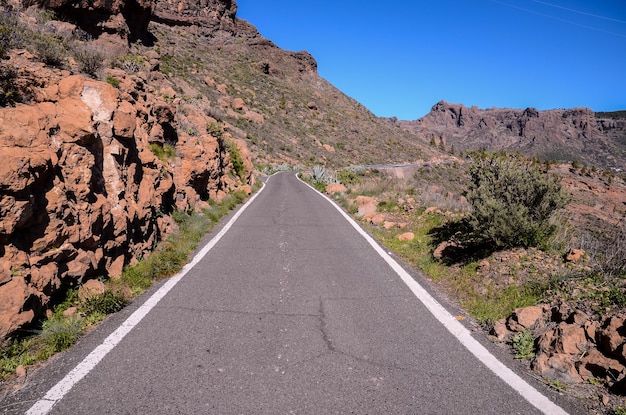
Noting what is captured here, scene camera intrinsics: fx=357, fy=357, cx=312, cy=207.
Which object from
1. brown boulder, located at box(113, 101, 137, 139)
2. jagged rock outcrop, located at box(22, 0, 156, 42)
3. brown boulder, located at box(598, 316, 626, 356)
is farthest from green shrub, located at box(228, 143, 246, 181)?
brown boulder, located at box(598, 316, 626, 356)

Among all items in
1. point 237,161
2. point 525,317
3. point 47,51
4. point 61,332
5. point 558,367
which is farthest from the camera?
point 237,161

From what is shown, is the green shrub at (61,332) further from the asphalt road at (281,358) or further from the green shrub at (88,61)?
the green shrub at (88,61)

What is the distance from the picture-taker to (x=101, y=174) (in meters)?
5.65

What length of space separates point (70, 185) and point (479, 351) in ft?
17.5

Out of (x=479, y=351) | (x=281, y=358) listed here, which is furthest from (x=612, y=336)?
(x=281, y=358)

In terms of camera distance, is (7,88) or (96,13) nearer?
(7,88)

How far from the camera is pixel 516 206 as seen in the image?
584cm

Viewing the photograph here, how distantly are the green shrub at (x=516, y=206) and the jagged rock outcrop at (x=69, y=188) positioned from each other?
588cm

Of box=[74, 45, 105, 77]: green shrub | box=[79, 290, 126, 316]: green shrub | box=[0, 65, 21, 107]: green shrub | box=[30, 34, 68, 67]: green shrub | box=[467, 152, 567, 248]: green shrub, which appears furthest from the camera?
box=[74, 45, 105, 77]: green shrub

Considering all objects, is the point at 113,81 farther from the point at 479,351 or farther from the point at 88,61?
the point at 479,351

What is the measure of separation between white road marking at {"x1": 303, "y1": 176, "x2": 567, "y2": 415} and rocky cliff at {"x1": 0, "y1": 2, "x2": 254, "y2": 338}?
4418mm

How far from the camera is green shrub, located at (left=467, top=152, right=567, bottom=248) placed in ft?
18.8

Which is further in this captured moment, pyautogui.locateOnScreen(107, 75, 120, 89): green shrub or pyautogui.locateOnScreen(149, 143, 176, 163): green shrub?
pyautogui.locateOnScreen(149, 143, 176, 163): green shrub

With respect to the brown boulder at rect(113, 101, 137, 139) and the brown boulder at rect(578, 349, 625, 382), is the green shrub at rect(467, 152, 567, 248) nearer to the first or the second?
the brown boulder at rect(578, 349, 625, 382)
